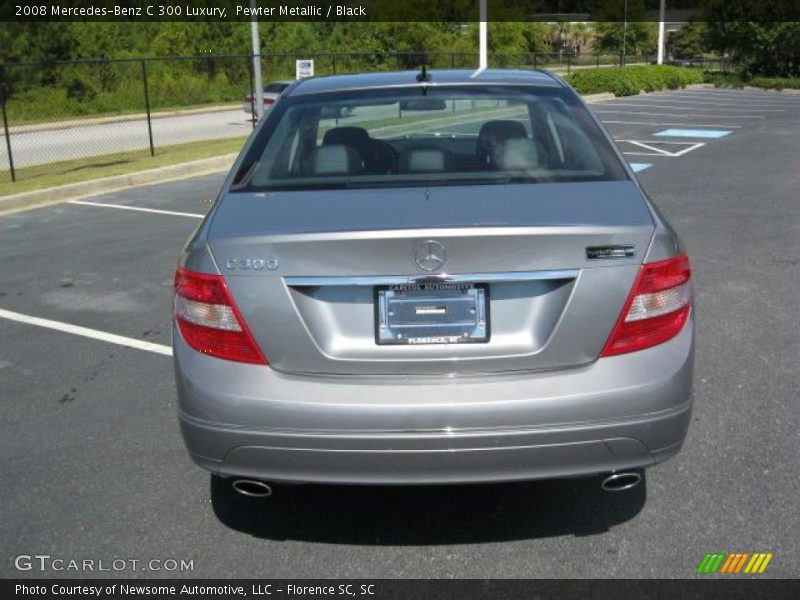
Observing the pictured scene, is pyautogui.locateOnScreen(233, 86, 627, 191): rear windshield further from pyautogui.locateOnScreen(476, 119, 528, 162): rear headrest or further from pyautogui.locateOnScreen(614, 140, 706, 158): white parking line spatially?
pyautogui.locateOnScreen(614, 140, 706, 158): white parking line

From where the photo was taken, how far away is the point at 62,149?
21.7 m

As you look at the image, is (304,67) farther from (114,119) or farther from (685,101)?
(685,101)

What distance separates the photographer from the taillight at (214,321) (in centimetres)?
290

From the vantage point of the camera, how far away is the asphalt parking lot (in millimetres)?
3258

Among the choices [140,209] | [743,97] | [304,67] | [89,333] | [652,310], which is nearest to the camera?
[652,310]

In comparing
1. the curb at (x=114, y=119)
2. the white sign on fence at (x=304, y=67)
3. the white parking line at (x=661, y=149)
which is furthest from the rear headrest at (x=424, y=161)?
the curb at (x=114, y=119)

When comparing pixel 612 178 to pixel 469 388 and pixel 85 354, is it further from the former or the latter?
pixel 85 354

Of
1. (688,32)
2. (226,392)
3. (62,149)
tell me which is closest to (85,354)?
(226,392)

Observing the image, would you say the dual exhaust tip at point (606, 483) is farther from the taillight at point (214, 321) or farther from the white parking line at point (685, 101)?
the white parking line at point (685, 101)

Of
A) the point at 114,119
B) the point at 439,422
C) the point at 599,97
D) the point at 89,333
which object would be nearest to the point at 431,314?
the point at 439,422

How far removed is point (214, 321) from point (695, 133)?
19.7m

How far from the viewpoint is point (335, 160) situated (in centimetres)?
367

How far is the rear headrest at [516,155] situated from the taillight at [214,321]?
126cm

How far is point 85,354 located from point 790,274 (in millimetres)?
5293
